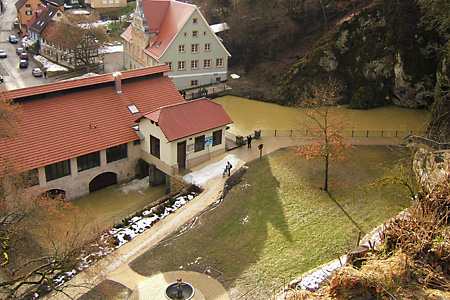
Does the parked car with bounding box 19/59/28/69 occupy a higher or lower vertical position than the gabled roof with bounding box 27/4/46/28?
lower

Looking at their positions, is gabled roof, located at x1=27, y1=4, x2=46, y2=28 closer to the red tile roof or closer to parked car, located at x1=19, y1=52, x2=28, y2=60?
parked car, located at x1=19, y1=52, x2=28, y2=60

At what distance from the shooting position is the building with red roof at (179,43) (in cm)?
5553

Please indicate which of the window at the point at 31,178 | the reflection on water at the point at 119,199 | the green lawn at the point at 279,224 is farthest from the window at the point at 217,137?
the window at the point at 31,178

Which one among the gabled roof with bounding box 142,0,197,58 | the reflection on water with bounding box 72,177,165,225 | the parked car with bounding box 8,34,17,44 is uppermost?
the gabled roof with bounding box 142,0,197,58

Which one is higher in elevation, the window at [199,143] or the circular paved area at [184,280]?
the window at [199,143]

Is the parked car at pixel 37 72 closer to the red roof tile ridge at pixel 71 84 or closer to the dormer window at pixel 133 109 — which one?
the red roof tile ridge at pixel 71 84

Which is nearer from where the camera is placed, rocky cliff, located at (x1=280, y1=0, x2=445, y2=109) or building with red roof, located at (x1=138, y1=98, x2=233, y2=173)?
building with red roof, located at (x1=138, y1=98, x2=233, y2=173)

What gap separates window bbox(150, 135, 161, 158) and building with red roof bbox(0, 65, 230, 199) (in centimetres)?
43

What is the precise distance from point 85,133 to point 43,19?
48.0 m

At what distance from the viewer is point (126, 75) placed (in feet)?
134

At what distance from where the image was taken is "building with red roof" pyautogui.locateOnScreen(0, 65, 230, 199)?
34.0 metres

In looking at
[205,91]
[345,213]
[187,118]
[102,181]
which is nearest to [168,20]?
[205,91]

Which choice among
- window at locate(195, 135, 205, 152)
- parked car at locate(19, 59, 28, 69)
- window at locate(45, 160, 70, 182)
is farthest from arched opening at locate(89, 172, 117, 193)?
parked car at locate(19, 59, 28, 69)

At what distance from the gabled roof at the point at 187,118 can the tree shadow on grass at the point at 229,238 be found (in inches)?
237
